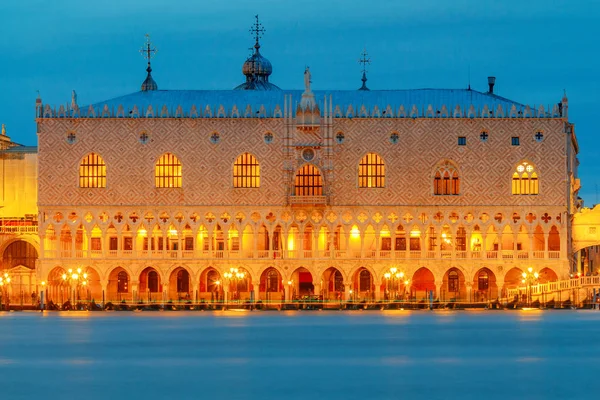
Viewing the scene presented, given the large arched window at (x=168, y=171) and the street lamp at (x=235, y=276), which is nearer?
the street lamp at (x=235, y=276)

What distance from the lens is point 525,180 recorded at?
9225 centimetres

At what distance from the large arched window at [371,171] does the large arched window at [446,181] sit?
287cm

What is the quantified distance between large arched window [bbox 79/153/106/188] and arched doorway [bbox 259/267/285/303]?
32.7 feet

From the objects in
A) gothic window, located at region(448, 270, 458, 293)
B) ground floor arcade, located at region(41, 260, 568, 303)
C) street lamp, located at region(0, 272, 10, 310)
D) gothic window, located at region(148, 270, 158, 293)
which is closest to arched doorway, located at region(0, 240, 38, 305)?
street lamp, located at region(0, 272, 10, 310)

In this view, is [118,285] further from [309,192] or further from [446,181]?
[446,181]

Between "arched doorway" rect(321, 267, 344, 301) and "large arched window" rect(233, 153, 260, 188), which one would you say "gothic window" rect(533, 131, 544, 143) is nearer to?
"arched doorway" rect(321, 267, 344, 301)

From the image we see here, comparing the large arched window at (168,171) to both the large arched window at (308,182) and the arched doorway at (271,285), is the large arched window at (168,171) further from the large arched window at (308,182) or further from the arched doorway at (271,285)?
the arched doorway at (271,285)

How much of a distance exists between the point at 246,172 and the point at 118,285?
376 inches

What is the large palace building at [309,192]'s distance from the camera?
3625 inches

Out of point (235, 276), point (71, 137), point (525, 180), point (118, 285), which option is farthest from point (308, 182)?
point (71, 137)

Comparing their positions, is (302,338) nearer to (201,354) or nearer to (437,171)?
(201,354)

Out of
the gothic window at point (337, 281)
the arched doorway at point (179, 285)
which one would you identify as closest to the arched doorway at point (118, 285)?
the arched doorway at point (179, 285)

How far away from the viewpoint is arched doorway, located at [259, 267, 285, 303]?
9338cm

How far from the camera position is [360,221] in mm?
92312
